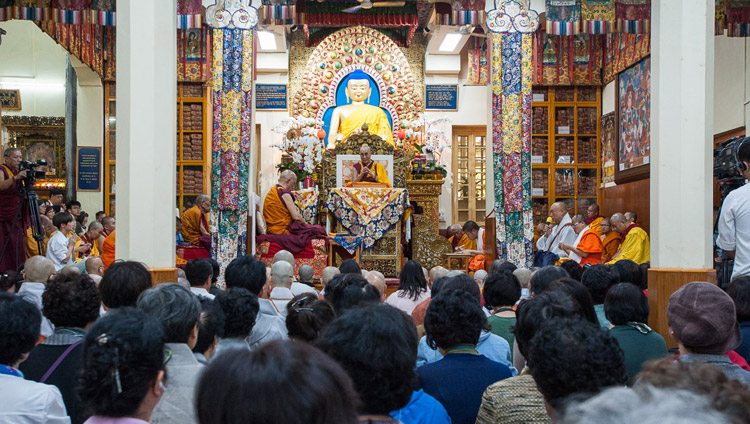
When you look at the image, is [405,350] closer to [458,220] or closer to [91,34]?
[91,34]

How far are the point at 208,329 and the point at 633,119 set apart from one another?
31.3 feet

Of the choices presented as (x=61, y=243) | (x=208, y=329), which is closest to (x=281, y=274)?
(x=208, y=329)

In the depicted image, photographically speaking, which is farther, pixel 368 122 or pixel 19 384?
pixel 368 122

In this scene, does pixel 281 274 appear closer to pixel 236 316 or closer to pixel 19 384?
pixel 236 316

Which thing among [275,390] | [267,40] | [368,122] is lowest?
[275,390]

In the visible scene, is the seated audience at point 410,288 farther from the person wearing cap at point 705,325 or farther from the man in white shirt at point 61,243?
the man in white shirt at point 61,243

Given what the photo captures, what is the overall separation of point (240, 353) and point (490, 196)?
965 cm

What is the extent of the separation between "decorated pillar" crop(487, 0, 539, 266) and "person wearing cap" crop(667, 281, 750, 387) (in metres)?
6.51

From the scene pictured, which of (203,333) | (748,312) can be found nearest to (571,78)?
(748,312)

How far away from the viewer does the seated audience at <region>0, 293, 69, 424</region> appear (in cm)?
205

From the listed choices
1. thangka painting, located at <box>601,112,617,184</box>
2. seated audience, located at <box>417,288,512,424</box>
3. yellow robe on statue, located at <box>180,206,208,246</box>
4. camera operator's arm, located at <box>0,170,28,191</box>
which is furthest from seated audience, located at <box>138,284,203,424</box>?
thangka painting, located at <box>601,112,617,184</box>

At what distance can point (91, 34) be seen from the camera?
1105 centimetres

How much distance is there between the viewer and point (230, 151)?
29.8ft

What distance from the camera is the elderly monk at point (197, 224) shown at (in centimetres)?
985
